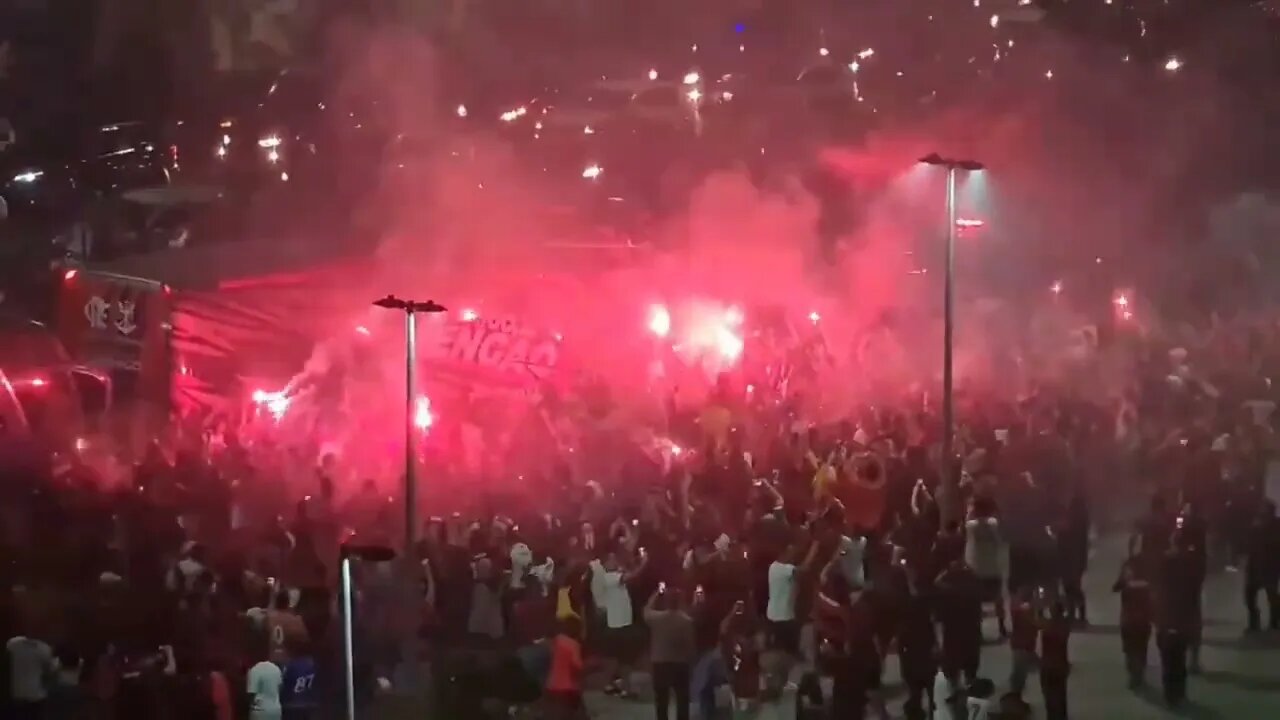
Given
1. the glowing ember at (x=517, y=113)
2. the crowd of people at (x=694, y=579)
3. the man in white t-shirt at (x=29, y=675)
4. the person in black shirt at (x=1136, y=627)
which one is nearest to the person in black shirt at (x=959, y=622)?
the crowd of people at (x=694, y=579)

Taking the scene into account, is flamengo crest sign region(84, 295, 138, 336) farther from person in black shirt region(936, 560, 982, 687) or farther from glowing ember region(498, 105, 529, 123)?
person in black shirt region(936, 560, 982, 687)

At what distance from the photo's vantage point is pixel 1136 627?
485 cm

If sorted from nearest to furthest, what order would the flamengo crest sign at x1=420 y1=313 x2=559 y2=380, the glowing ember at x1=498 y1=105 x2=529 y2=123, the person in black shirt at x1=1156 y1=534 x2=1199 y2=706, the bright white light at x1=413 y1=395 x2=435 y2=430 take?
the person in black shirt at x1=1156 y1=534 x2=1199 y2=706, the bright white light at x1=413 y1=395 x2=435 y2=430, the flamengo crest sign at x1=420 y1=313 x2=559 y2=380, the glowing ember at x1=498 y1=105 x2=529 y2=123

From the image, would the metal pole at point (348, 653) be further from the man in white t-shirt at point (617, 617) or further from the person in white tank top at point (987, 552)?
the person in white tank top at point (987, 552)

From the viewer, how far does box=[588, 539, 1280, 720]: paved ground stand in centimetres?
475

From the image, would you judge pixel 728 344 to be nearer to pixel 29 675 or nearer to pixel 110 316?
pixel 110 316

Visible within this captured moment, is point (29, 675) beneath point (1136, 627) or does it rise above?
beneath

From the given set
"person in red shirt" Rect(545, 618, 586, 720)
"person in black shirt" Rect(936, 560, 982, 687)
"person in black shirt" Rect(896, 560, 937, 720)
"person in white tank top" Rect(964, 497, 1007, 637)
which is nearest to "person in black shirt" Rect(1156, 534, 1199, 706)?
"person in white tank top" Rect(964, 497, 1007, 637)

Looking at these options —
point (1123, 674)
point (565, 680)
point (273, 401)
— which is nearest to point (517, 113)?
point (273, 401)

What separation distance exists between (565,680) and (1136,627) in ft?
7.80

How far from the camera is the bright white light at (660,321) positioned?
7945 millimetres

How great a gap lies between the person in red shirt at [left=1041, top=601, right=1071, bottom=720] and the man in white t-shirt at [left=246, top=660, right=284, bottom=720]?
3.02 metres

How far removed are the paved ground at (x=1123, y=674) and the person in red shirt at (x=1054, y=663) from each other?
0.04 m

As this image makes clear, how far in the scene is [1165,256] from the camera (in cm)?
736
